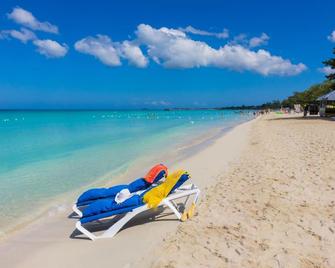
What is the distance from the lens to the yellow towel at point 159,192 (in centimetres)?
406

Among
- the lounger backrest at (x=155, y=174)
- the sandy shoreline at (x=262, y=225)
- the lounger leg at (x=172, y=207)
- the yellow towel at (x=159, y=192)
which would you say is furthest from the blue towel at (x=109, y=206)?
the lounger backrest at (x=155, y=174)

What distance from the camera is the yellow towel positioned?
4.06 meters

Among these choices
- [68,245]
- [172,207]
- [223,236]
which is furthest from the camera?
[172,207]

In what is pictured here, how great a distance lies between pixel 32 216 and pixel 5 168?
5.00 m

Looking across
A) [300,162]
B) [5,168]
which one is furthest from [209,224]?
[5,168]

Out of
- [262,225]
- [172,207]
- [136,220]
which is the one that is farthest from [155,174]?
[262,225]

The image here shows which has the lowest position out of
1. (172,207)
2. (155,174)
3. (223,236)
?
(223,236)

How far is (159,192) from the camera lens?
4.24 meters

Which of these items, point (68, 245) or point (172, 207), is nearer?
point (68, 245)

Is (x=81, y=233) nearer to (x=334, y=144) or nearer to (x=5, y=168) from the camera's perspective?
(x=5, y=168)

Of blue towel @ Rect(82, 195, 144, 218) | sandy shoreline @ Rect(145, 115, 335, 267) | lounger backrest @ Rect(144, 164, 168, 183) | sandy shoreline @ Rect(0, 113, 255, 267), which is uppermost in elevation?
lounger backrest @ Rect(144, 164, 168, 183)

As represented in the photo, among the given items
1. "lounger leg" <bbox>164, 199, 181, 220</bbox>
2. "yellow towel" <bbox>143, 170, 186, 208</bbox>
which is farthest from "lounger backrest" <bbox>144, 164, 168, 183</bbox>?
"lounger leg" <bbox>164, 199, 181, 220</bbox>

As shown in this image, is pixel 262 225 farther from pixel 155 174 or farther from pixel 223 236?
pixel 155 174

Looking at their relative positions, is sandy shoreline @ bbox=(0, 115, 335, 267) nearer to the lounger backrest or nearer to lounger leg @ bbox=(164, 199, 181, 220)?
lounger leg @ bbox=(164, 199, 181, 220)
